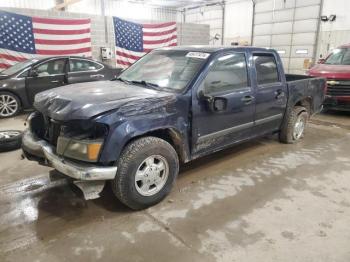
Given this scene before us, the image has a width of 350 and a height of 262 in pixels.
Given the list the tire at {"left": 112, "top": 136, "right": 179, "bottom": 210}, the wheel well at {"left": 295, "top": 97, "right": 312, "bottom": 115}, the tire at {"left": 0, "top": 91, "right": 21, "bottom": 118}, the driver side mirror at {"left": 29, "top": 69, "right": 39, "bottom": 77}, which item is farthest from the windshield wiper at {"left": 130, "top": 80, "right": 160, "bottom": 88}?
the tire at {"left": 0, "top": 91, "right": 21, "bottom": 118}

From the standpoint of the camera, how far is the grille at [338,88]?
22.2 ft

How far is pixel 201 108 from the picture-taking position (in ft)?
10.1

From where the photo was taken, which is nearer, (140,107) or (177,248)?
(177,248)

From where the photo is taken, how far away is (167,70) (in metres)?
3.37

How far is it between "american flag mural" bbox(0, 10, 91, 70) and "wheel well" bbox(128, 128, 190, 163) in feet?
24.7

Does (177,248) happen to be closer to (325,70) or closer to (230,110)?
(230,110)

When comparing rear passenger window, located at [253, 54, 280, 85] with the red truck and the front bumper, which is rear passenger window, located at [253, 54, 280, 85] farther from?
the red truck

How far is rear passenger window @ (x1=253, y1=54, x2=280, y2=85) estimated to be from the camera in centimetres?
382

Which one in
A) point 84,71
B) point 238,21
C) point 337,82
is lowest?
point 337,82

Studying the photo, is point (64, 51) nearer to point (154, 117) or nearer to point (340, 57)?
point (154, 117)

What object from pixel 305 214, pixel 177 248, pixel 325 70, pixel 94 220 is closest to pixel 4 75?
pixel 94 220

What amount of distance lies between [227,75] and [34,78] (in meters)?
5.03

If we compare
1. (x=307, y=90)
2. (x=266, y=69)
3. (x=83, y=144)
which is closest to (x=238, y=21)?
(x=307, y=90)

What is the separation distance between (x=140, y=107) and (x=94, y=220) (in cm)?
113
